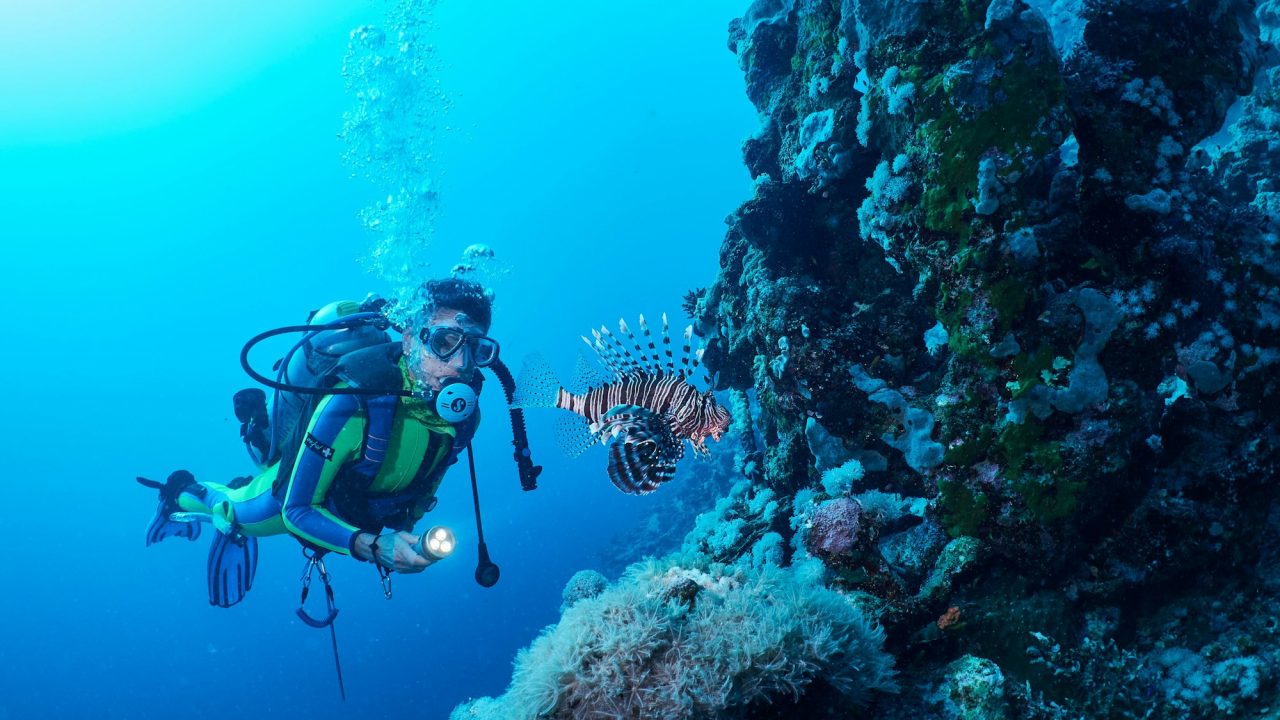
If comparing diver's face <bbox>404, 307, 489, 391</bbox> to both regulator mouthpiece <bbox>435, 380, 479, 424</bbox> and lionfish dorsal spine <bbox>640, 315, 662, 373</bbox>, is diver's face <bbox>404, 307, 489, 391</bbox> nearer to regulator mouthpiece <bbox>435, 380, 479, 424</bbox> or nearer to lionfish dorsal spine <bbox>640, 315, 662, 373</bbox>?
regulator mouthpiece <bbox>435, 380, 479, 424</bbox>

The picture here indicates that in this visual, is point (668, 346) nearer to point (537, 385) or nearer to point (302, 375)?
point (537, 385)

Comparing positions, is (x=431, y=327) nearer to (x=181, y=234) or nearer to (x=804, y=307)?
(x=804, y=307)

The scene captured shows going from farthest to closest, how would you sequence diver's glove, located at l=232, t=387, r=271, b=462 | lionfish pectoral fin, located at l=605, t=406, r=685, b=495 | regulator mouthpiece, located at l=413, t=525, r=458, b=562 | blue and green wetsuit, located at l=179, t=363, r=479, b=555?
diver's glove, located at l=232, t=387, r=271, b=462
blue and green wetsuit, located at l=179, t=363, r=479, b=555
regulator mouthpiece, located at l=413, t=525, r=458, b=562
lionfish pectoral fin, located at l=605, t=406, r=685, b=495

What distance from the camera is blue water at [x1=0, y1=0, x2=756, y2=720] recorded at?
38.2 m

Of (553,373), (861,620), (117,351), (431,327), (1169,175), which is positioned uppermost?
(117,351)

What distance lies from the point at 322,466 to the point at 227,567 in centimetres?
326

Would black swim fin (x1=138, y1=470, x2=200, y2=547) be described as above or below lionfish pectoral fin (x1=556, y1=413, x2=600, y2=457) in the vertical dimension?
above

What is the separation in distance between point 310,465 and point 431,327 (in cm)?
152

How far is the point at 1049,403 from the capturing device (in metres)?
3.24

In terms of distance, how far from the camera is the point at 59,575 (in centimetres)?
5791

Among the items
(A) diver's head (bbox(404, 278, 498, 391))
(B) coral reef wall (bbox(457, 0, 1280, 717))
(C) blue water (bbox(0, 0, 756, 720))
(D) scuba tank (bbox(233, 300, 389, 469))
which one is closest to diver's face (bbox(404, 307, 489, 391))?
(A) diver's head (bbox(404, 278, 498, 391))

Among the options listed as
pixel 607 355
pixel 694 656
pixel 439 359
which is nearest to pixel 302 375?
pixel 439 359

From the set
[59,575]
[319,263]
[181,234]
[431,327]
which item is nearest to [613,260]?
[319,263]

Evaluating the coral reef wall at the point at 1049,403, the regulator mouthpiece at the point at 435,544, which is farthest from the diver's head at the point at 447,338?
the coral reef wall at the point at 1049,403
